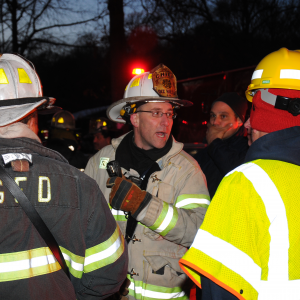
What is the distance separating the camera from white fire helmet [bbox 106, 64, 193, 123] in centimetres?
280

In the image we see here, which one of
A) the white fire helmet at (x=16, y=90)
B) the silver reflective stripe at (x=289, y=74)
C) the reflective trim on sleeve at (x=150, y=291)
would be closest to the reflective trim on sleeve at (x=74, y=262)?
the white fire helmet at (x=16, y=90)

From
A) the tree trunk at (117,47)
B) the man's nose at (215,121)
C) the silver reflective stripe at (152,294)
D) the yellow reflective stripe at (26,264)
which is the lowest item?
the silver reflective stripe at (152,294)

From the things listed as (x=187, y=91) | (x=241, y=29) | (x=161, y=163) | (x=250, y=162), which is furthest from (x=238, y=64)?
(x=250, y=162)

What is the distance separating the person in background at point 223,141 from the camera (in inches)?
119

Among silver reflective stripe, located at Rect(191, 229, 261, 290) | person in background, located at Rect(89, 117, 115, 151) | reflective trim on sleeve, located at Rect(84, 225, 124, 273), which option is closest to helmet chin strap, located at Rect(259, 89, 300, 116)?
silver reflective stripe, located at Rect(191, 229, 261, 290)

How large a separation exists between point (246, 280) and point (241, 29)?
15126mm

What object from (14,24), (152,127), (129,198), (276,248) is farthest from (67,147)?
(14,24)

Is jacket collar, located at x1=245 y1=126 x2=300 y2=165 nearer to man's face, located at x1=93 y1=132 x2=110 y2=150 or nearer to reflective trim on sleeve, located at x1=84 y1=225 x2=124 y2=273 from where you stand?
reflective trim on sleeve, located at x1=84 y1=225 x2=124 y2=273

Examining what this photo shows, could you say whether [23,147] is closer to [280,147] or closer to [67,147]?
[280,147]

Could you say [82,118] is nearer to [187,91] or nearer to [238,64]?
[238,64]

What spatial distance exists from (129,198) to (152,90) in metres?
1.16

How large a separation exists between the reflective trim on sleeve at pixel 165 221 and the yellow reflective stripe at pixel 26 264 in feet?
2.72

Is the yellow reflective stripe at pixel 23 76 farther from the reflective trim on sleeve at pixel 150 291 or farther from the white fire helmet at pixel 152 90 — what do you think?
the reflective trim on sleeve at pixel 150 291

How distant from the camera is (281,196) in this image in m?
1.31
